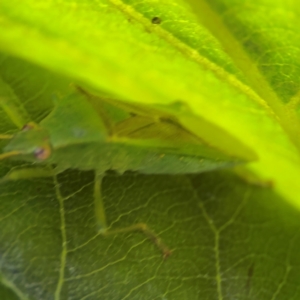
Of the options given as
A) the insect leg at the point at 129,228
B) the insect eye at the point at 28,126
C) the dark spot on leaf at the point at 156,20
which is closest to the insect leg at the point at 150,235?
the insect leg at the point at 129,228

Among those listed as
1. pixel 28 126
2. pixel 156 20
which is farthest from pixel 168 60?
pixel 28 126

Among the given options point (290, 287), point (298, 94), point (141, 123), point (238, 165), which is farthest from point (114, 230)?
point (298, 94)

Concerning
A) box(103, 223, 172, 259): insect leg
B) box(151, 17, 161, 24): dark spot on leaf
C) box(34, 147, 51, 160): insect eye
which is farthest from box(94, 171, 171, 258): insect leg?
box(151, 17, 161, 24): dark spot on leaf

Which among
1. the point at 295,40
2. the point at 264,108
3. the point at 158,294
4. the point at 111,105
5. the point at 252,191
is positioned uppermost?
the point at 295,40

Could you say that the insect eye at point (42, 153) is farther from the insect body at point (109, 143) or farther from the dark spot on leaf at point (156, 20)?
the dark spot on leaf at point (156, 20)

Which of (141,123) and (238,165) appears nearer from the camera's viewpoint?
(141,123)

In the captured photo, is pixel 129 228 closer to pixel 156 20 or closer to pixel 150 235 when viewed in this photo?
pixel 150 235

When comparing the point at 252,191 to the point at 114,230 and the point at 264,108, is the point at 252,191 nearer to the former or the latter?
the point at 264,108
